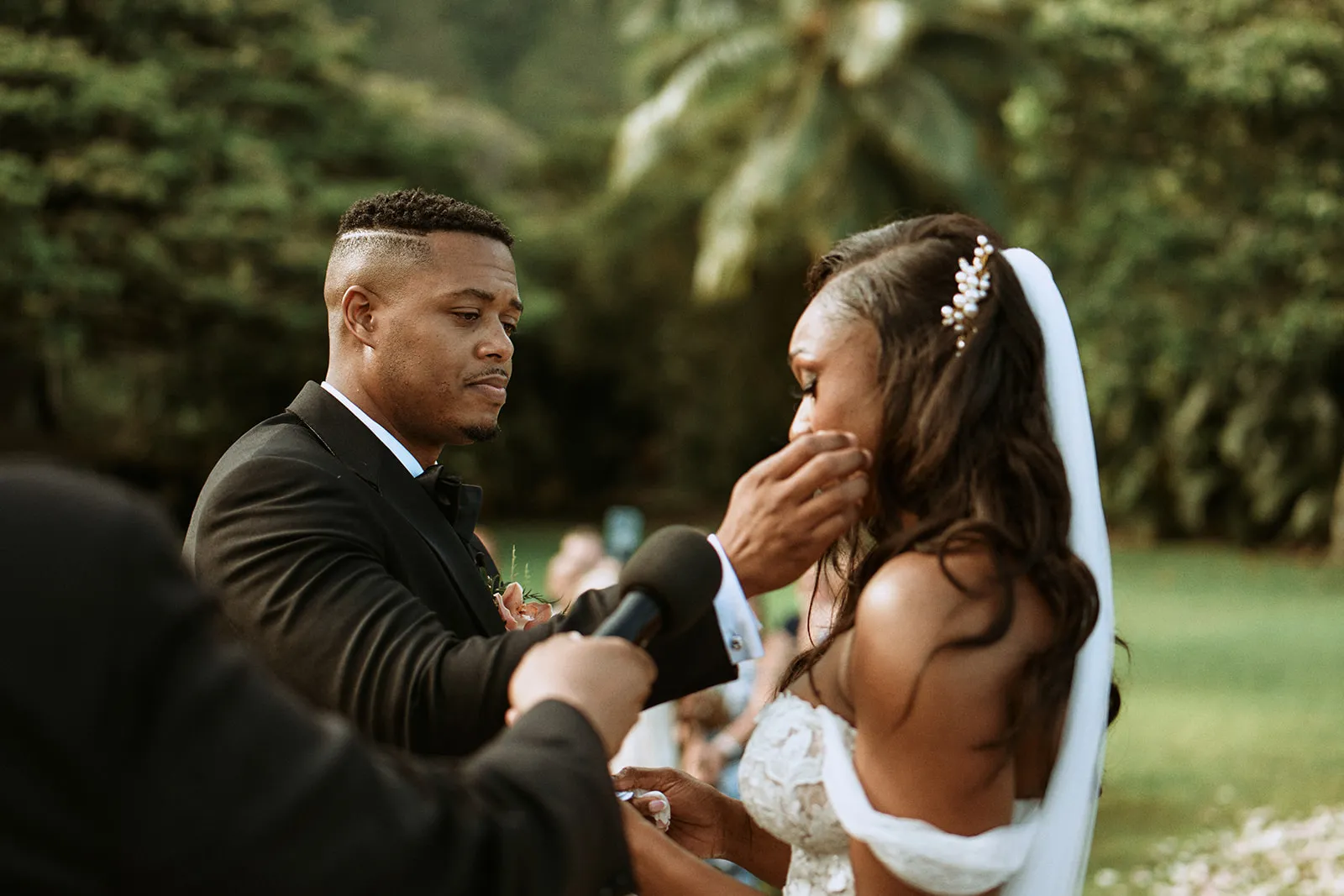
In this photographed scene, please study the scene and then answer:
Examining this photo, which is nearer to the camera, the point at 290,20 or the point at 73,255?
the point at 73,255

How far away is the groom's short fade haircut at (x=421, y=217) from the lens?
11.1ft

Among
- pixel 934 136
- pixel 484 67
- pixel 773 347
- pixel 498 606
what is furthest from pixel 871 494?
pixel 484 67

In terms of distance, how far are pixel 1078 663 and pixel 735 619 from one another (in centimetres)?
64

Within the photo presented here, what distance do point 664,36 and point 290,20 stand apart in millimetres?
11671

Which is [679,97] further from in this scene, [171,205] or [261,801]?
[261,801]

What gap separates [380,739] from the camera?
2566 mm

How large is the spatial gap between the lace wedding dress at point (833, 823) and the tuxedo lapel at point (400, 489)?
0.65m

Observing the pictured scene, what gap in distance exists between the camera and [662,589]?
7.25 feet

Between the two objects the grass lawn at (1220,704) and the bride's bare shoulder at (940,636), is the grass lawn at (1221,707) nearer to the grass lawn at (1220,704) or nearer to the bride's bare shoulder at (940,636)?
the grass lawn at (1220,704)

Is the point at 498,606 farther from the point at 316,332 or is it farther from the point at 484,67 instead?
the point at 484,67

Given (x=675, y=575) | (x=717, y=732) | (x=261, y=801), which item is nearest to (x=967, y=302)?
(x=675, y=575)

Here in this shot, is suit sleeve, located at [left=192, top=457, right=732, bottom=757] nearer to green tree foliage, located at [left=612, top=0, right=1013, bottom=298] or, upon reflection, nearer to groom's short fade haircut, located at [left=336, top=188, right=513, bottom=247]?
groom's short fade haircut, located at [left=336, top=188, right=513, bottom=247]

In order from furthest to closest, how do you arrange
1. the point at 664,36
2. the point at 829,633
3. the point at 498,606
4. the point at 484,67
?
the point at 484,67
the point at 664,36
the point at 498,606
the point at 829,633

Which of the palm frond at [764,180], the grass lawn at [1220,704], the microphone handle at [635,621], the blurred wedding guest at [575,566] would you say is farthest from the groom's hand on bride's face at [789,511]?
the palm frond at [764,180]
